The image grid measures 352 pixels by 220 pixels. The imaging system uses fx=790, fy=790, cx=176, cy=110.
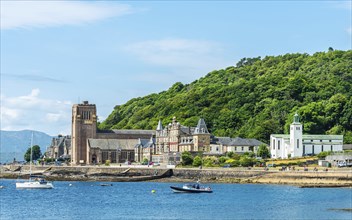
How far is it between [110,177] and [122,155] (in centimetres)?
3653

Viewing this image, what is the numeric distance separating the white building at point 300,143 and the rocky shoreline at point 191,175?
1774cm

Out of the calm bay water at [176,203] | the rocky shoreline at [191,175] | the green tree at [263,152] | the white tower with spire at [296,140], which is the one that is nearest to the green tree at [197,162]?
the rocky shoreline at [191,175]

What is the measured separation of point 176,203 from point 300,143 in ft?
166

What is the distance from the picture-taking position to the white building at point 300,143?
404 feet

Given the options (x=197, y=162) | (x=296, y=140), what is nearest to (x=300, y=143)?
(x=296, y=140)

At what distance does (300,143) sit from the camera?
12362 cm

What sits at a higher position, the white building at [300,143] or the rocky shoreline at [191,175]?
the white building at [300,143]

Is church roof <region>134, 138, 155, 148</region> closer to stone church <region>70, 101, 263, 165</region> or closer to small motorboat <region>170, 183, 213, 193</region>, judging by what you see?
stone church <region>70, 101, 263, 165</region>

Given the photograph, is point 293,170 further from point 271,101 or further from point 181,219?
point 271,101

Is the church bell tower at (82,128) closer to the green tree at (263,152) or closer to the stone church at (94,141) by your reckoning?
the stone church at (94,141)

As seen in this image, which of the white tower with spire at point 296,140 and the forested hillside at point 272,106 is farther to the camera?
the forested hillside at point 272,106

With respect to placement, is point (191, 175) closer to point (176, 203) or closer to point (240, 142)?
point (240, 142)

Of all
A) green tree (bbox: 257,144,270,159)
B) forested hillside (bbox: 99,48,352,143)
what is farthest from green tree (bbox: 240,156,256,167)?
forested hillside (bbox: 99,48,352,143)

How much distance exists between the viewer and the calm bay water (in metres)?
66.2
